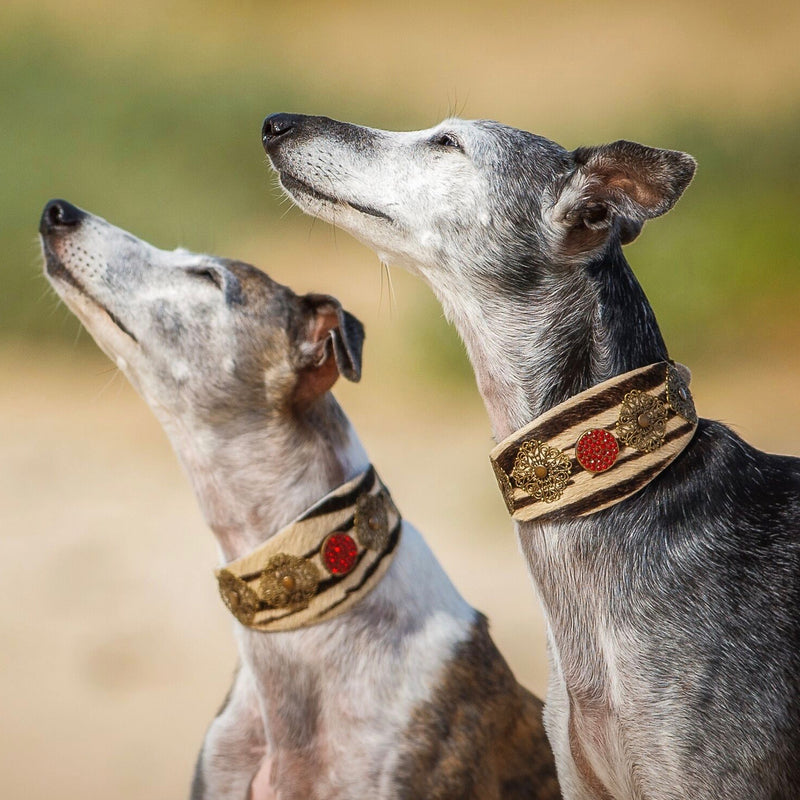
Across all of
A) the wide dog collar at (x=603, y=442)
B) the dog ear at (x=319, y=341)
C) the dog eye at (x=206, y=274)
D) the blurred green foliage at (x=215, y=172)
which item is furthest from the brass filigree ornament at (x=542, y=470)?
the blurred green foliage at (x=215, y=172)

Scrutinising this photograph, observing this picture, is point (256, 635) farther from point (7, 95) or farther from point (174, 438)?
point (7, 95)

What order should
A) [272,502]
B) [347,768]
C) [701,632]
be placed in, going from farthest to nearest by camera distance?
1. [272,502]
2. [347,768]
3. [701,632]

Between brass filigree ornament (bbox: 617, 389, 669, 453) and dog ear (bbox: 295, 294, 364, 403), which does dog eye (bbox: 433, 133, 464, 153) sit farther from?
brass filigree ornament (bbox: 617, 389, 669, 453)

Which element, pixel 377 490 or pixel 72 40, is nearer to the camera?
pixel 377 490

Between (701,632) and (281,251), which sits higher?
(281,251)

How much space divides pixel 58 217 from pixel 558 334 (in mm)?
1434

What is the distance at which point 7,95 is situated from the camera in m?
6.00

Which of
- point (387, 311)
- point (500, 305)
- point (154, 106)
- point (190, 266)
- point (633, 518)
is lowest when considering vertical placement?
point (633, 518)

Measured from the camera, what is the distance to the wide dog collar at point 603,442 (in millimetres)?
2295

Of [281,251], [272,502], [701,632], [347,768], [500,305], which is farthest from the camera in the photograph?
[281,251]

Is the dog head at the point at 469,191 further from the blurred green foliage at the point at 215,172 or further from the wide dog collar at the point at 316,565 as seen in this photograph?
the blurred green foliage at the point at 215,172

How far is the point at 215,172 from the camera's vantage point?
5797mm

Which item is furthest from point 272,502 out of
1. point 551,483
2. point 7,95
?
point 7,95

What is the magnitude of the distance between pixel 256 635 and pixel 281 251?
3.11 metres
